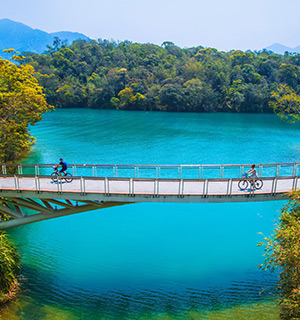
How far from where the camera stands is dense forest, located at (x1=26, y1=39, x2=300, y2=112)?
274 ft

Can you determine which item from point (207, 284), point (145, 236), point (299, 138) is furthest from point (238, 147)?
point (207, 284)

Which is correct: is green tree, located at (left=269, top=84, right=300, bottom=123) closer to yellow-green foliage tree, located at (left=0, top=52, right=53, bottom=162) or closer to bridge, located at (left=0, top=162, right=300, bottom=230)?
bridge, located at (left=0, top=162, right=300, bottom=230)

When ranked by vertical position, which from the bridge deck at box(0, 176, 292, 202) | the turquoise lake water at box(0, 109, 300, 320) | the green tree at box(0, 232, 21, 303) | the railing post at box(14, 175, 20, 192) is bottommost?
the turquoise lake water at box(0, 109, 300, 320)

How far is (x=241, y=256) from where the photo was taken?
18047 millimetres

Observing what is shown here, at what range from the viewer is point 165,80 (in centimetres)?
8738

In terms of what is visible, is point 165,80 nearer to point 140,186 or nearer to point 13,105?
point 13,105

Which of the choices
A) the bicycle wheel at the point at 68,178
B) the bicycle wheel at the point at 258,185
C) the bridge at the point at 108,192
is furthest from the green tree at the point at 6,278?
the bicycle wheel at the point at 258,185

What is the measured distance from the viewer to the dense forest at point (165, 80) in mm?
83375

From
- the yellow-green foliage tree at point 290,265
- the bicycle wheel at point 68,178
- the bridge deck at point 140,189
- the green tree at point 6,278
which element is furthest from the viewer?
the bicycle wheel at point 68,178

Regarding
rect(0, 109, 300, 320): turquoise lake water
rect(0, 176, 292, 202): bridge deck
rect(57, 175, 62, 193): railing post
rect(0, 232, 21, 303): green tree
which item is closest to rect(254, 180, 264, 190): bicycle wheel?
rect(0, 176, 292, 202): bridge deck

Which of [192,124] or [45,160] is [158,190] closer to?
[45,160]

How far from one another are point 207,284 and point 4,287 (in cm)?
903

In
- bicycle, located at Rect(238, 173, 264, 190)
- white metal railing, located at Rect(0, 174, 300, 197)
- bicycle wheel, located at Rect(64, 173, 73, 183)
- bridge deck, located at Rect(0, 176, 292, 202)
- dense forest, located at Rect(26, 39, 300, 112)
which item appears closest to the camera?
bridge deck, located at Rect(0, 176, 292, 202)

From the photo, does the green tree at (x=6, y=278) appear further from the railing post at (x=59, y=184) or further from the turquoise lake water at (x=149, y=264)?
the railing post at (x=59, y=184)
